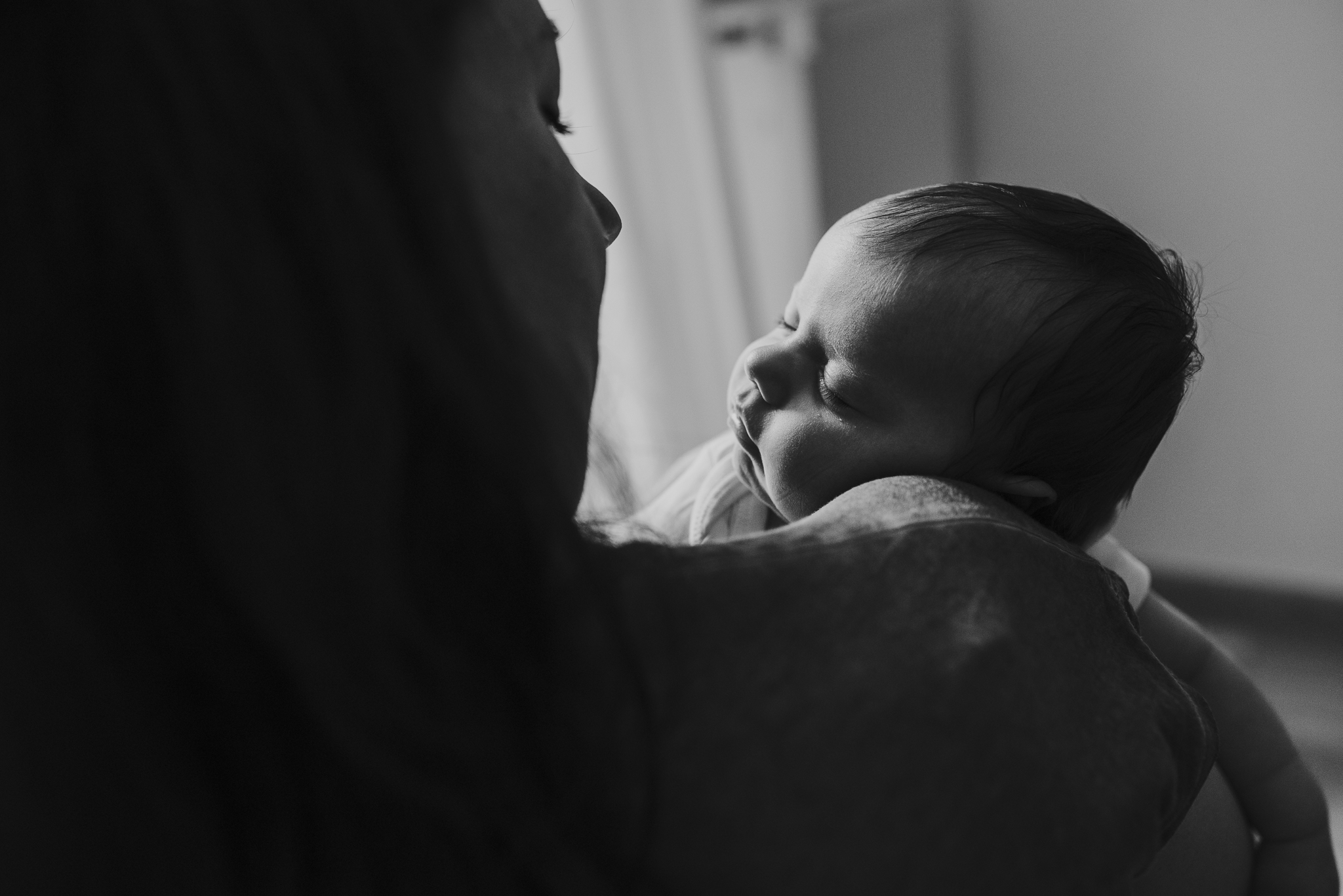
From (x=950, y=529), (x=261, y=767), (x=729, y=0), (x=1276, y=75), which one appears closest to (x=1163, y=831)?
(x=950, y=529)

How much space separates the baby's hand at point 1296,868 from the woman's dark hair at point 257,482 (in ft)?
2.22

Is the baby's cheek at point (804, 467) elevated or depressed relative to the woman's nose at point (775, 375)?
depressed

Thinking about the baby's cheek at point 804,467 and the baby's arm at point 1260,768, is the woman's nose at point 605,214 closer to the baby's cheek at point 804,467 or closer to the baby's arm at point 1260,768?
the baby's cheek at point 804,467

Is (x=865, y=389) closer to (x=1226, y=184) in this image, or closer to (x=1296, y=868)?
(x=1296, y=868)

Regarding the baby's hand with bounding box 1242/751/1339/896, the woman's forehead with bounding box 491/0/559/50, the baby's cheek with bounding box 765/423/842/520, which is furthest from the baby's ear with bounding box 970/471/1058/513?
the woman's forehead with bounding box 491/0/559/50

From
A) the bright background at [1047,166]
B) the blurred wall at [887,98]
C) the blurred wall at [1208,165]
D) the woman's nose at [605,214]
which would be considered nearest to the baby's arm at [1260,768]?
the woman's nose at [605,214]

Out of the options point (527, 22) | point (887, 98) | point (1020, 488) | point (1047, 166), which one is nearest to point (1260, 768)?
point (1020, 488)

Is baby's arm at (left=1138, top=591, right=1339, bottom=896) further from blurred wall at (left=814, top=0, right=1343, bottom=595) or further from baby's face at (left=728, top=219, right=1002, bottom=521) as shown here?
blurred wall at (left=814, top=0, right=1343, bottom=595)

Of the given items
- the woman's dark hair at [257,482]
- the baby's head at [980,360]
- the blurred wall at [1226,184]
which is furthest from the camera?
the blurred wall at [1226,184]

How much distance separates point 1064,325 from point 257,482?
1.92 ft

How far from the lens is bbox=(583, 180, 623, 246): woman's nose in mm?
631

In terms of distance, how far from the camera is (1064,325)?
0.77m

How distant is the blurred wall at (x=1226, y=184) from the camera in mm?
1918

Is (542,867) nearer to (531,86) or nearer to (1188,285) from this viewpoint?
(531,86)
